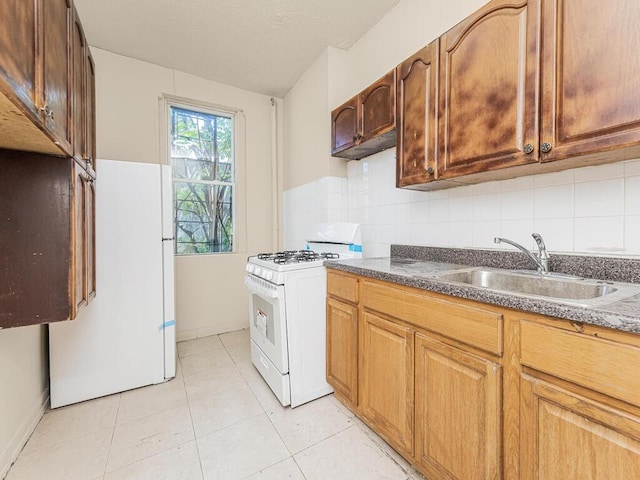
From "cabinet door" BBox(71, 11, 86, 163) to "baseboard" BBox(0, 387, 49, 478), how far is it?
1450mm

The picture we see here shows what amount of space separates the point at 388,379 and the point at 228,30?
9.19 ft

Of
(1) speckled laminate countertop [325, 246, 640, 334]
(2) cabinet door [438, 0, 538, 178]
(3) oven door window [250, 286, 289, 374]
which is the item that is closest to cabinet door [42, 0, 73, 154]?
(3) oven door window [250, 286, 289, 374]

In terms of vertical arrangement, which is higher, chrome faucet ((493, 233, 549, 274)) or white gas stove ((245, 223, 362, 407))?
chrome faucet ((493, 233, 549, 274))

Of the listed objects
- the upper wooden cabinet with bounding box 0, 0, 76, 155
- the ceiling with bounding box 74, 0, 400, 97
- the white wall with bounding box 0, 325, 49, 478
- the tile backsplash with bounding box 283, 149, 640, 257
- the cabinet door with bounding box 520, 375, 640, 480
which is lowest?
the white wall with bounding box 0, 325, 49, 478

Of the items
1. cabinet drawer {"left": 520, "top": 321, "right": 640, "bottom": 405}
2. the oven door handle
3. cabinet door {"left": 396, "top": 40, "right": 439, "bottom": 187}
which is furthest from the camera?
the oven door handle

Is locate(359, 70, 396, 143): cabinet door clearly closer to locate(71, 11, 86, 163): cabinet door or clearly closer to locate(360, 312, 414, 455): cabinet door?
locate(360, 312, 414, 455): cabinet door

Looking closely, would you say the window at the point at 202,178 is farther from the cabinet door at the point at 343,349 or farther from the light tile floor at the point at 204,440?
the cabinet door at the point at 343,349

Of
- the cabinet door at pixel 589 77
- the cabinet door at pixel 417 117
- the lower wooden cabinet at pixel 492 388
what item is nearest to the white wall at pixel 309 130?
the cabinet door at pixel 417 117

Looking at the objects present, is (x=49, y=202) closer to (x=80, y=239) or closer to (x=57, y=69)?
(x=80, y=239)

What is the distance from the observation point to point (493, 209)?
1.57 meters

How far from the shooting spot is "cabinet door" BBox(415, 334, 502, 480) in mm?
955

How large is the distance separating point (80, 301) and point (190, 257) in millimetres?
1541

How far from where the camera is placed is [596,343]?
28.3 inches

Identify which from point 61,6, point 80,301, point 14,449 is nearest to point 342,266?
point 80,301
